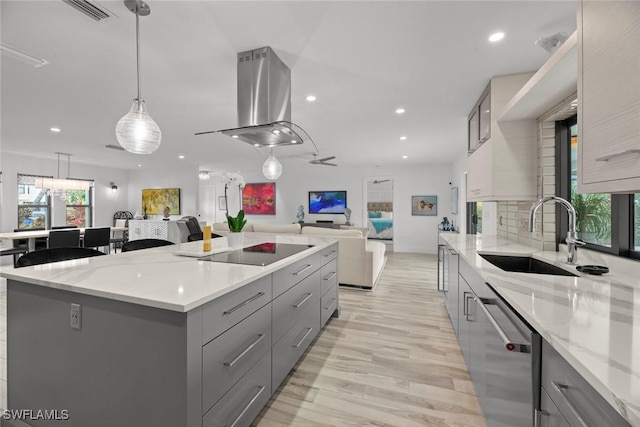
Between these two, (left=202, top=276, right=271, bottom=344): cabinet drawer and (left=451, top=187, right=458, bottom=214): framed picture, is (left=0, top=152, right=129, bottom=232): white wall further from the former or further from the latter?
(left=451, top=187, right=458, bottom=214): framed picture

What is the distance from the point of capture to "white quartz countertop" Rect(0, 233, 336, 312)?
3.54 ft

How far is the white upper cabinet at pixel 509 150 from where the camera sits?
241 centimetres

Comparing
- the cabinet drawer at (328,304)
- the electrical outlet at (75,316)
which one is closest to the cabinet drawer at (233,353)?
the electrical outlet at (75,316)

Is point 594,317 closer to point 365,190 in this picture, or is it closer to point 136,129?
point 136,129

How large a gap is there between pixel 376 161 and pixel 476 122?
400 centimetres

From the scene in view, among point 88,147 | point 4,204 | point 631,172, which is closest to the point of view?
point 631,172

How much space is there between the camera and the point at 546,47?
186 centimetres

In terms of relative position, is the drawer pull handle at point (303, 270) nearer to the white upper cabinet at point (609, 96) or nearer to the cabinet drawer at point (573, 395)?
the cabinet drawer at point (573, 395)

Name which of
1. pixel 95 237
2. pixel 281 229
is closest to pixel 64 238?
pixel 95 237

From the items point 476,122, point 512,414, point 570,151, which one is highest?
point 476,122

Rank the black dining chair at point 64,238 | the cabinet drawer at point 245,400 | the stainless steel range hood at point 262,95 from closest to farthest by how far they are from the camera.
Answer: the cabinet drawer at point 245,400 < the stainless steel range hood at point 262,95 < the black dining chair at point 64,238

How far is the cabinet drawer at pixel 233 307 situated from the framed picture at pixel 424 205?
21.9 ft

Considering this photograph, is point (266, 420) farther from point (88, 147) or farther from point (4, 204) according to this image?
point (4, 204)

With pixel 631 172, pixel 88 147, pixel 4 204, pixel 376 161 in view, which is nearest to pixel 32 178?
pixel 4 204
